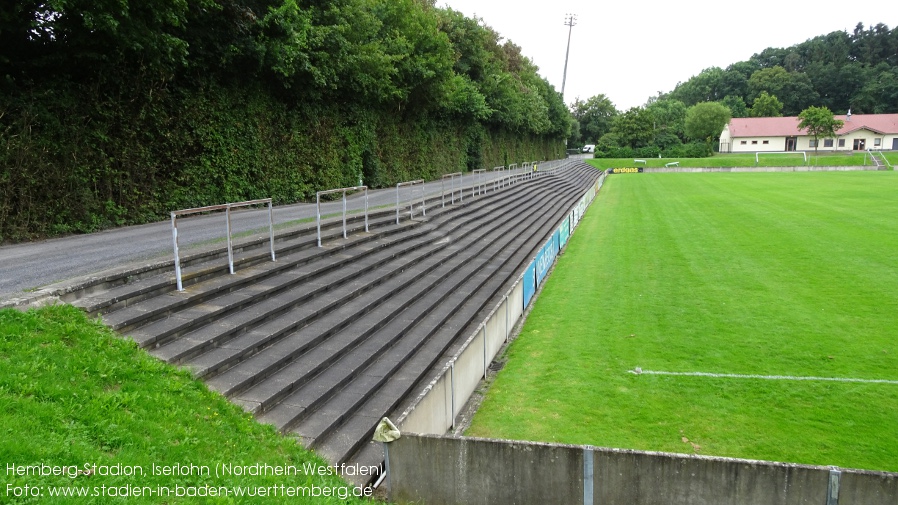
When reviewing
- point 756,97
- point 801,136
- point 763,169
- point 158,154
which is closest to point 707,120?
point 801,136

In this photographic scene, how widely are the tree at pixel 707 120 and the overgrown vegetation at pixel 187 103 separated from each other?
70.4 metres

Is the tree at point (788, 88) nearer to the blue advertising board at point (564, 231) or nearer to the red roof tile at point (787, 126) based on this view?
the red roof tile at point (787, 126)

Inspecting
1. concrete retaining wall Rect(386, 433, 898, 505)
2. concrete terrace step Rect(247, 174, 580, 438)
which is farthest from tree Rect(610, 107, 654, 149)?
concrete retaining wall Rect(386, 433, 898, 505)

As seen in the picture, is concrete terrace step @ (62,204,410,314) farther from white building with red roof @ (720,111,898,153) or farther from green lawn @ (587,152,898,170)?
white building with red roof @ (720,111,898,153)

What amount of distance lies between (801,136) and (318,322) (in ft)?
315

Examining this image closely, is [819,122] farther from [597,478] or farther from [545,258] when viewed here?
[597,478]

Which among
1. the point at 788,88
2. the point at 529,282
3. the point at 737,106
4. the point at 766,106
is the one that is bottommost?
the point at 529,282

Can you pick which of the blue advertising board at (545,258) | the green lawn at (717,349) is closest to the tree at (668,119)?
the green lawn at (717,349)

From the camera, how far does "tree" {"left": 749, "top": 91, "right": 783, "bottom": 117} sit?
9669 cm

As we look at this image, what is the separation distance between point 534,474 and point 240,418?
2823 millimetres

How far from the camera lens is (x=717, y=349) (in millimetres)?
9922

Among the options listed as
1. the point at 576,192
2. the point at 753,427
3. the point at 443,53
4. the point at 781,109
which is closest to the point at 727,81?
the point at 781,109

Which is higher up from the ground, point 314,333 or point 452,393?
point 314,333

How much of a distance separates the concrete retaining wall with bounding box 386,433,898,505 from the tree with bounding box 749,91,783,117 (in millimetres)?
110421
